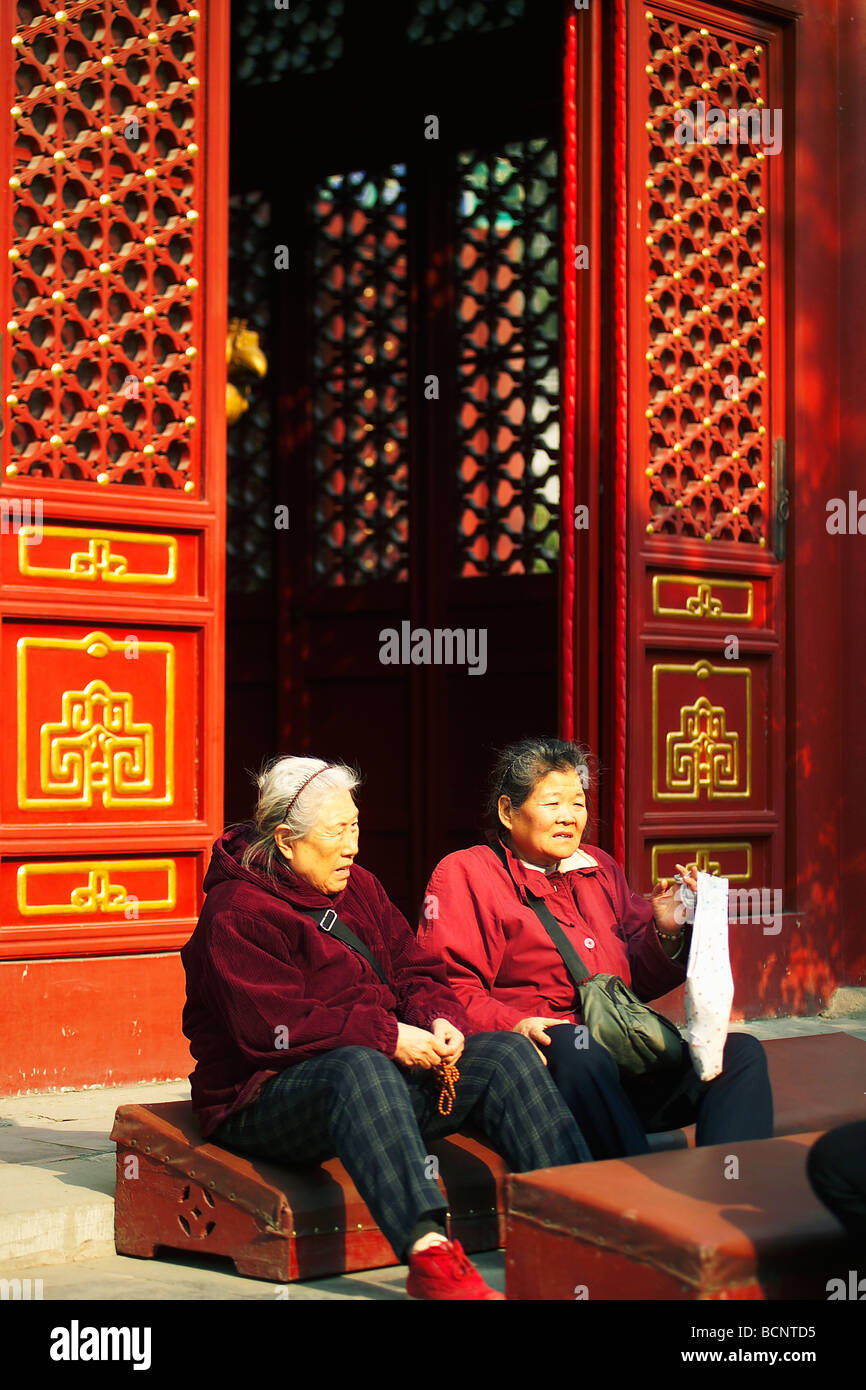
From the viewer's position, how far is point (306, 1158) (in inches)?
140

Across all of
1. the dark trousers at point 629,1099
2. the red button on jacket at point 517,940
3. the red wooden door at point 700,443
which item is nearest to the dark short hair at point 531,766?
the red button on jacket at point 517,940

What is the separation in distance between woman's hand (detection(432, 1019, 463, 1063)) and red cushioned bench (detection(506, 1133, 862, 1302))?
0.42m

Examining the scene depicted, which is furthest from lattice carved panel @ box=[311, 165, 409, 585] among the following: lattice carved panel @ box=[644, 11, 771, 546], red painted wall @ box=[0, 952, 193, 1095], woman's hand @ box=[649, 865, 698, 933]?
woman's hand @ box=[649, 865, 698, 933]

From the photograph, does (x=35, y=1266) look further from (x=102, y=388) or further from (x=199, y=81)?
(x=199, y=81)

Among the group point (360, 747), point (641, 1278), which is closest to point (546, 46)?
point (360, 747)

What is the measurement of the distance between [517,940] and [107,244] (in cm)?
251

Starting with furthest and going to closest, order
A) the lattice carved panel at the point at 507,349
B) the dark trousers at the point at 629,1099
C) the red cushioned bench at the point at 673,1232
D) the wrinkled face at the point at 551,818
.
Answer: the lattice carved panel at the point at 507,349 < the wrinkled face at the point at 551,818 < the dark trousers at the point at 629,1099 < the red cushioned bench at the point at 673,1232

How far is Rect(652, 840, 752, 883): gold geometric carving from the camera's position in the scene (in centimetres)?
654

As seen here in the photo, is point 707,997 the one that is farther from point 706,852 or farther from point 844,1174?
point 706,852

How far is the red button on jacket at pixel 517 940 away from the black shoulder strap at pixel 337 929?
294mm

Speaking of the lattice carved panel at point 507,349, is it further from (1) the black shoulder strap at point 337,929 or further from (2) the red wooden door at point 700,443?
(1) the black shoulder strap at point 337,929

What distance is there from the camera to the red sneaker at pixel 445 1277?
319 cm

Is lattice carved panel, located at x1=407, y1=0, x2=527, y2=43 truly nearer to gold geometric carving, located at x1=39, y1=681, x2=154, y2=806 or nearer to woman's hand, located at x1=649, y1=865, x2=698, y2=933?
gold geometric carving, located at x1=39, y1=681, x2=154, y2=806

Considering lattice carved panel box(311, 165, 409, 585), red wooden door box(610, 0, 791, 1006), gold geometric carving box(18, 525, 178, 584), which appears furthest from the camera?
lattice carved panel box(311, 165, 409, 585)
